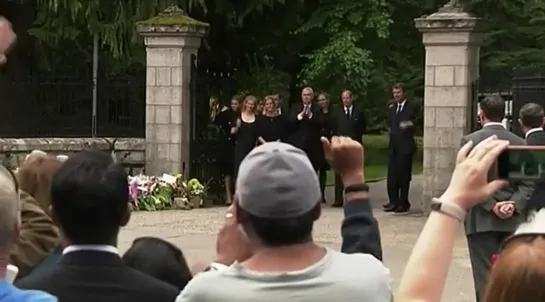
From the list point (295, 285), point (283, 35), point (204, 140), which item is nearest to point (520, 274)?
point (295, 285)

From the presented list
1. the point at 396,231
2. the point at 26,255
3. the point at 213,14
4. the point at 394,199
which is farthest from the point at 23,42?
the point at 26,255

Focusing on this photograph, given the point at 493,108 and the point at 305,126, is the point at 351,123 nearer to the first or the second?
the point at 305,126

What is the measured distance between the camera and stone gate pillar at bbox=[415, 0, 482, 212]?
627 inches

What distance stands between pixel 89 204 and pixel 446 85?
1279 cm

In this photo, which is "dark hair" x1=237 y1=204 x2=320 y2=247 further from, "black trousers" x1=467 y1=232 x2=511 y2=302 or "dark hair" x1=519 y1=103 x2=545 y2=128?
"dark hair" x1=519 y1=103 x2=545 y2=128

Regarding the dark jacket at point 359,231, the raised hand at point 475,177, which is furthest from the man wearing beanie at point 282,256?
the dark jacket at point 359,231

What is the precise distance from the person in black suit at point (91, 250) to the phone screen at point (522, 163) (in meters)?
1.20

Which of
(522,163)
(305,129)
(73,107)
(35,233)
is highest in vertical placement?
(522,163)

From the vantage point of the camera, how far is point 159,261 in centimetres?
398

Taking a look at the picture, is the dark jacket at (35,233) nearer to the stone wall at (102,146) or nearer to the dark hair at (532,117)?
the dark hair at (532,117)

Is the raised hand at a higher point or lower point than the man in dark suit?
higher

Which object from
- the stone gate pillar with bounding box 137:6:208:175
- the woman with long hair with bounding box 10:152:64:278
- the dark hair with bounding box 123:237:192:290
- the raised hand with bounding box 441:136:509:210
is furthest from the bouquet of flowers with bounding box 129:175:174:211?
the raised hand with bounding box 441:136:509:210

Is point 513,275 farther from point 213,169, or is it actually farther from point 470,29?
point 213,169

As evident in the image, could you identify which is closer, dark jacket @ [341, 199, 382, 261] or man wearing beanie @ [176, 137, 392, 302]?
man wearing beanie @ [176, 137, 392, 302]
